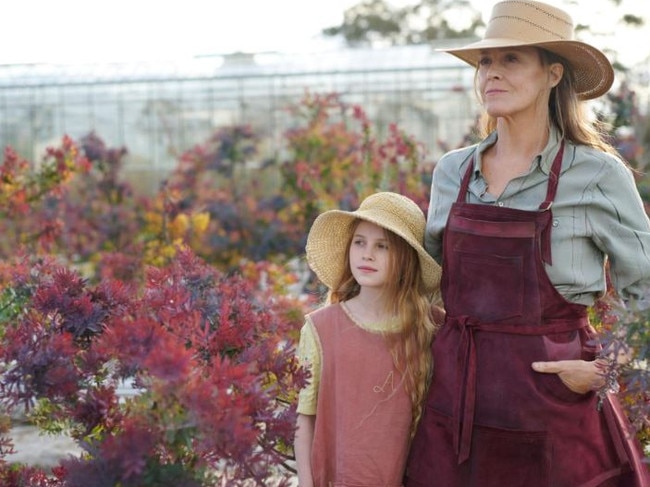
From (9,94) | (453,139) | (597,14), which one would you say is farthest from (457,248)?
(597,14)

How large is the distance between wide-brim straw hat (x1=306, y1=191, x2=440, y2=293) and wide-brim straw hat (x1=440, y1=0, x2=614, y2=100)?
40cm

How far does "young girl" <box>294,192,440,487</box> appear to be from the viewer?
240cm

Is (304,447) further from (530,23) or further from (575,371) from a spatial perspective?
(530,23)

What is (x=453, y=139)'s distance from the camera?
13.1 meters

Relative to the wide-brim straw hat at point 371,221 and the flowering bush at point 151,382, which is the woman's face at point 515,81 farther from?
the flowering bush at point 151,382

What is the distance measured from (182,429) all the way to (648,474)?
113cm

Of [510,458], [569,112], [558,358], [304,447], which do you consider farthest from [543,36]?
[304,447]

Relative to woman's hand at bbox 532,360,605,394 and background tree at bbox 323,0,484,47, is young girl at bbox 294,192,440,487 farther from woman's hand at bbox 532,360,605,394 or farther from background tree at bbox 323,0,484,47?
background tree at bbox 323,0,484,47

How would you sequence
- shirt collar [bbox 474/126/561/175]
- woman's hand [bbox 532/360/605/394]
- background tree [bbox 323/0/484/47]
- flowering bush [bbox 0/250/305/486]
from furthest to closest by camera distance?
background tree [bbox 323/0/484/47], shirt collar [bbox 474/126/561/175], woman's hand [bbox 532/360/605/394], flowering bush [bbox 0/250/305/486]

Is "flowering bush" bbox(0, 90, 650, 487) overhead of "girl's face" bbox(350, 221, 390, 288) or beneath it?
beneath

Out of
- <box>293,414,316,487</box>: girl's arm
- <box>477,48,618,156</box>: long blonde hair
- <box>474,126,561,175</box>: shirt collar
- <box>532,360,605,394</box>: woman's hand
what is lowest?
<box>293,414,316,487</box>: girl's arm

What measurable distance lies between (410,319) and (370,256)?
18 centimetres

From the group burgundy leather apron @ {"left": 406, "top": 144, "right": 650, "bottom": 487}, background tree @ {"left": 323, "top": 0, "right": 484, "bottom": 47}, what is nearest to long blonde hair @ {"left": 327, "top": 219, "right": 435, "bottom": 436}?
burgundy leather apron @ {"left": 406, "top": 144, "right": 650, "bottom": 487}

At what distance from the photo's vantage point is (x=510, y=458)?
2.25 m
